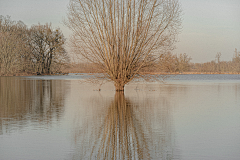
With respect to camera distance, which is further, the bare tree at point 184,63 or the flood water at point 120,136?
the bare tree at point 184,63

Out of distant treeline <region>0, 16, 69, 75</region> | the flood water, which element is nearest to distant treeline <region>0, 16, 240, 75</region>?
distant treeline <region>0, 16, 69, 75</region>

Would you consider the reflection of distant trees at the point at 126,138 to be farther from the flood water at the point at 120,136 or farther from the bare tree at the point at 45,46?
the bare tree at the point at 45,46

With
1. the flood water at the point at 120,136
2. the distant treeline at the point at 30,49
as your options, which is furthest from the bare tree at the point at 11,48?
the flood water at the point at 120,136

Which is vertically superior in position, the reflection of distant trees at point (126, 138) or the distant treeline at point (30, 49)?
the distant treeline at point (30, 49)

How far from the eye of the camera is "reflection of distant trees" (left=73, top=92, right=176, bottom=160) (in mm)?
4867

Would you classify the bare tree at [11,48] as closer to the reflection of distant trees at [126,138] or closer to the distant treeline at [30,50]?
the distant treeline at [30,50]

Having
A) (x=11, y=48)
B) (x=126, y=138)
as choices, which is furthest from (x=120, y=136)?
(x=11, y=48)

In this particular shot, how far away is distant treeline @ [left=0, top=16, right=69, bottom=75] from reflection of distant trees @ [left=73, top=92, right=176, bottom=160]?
51.5 metres

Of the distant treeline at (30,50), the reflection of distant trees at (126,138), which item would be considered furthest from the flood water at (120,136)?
the distant treeline at (30,50)

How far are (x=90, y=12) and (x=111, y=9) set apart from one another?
1380mm

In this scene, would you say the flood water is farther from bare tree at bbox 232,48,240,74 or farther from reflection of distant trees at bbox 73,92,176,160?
bare tree at bbox 232,48,240,74

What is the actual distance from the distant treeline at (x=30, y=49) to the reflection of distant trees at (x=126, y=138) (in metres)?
51.5

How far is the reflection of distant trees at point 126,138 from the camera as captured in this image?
4.87m

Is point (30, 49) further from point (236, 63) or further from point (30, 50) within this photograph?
point (236, 63)
